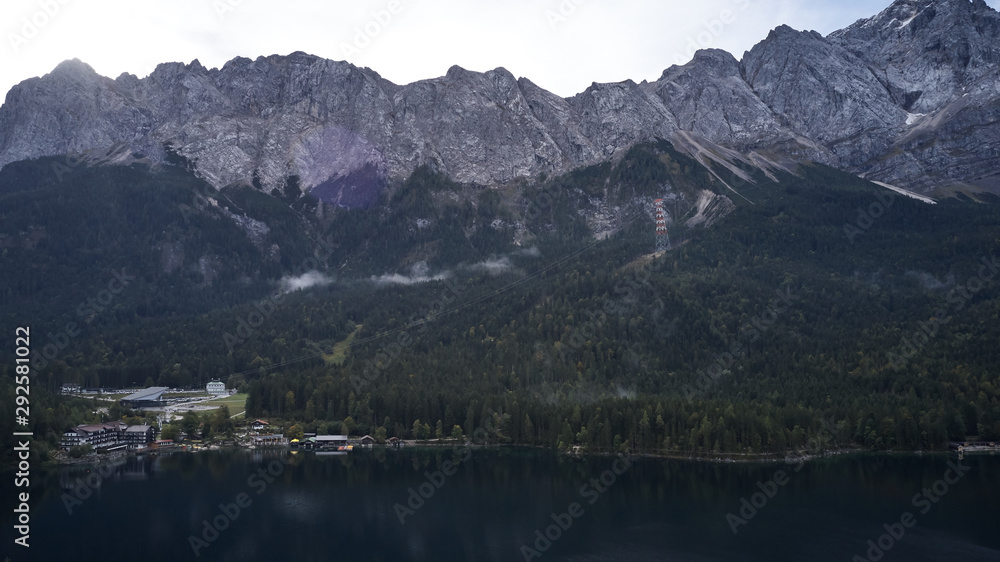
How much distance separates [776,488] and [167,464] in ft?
284

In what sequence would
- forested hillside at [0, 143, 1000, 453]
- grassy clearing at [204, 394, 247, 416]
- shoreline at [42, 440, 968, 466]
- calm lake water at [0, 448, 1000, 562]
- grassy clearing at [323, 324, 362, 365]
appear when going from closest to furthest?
1. calm lake water at [0, 448, 1000, 562]
2. shoreline at [42, 440, 968, 466]
3. forested hillside at [0, 143, 1000, 453]
4. grassy clearing at [204, 394, 247, 416]
5. grassy clearing at [323, 324, 362, 365]

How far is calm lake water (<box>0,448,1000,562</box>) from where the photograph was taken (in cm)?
7444

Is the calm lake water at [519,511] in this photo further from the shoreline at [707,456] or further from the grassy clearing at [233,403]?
the grassy clearing at [233,403]

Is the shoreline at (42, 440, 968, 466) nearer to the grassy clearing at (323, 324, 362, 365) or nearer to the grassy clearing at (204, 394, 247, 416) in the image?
the grassy clearing at (204, 394, 247, 416)

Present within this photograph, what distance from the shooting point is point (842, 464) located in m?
112

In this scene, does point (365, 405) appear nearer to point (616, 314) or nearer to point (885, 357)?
point (616, 314)

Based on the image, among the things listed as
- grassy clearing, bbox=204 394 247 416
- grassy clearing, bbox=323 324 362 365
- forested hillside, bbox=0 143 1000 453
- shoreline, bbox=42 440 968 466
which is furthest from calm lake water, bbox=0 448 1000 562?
grassy clearing, bbox=323 324 362 365

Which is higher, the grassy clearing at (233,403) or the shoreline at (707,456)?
the grassy clearing at (233,403)

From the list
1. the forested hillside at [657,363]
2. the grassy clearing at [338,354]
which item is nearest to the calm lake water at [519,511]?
the forested hillside at [657,363]

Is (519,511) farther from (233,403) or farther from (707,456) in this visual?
(233,403)

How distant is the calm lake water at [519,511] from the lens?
244 ft

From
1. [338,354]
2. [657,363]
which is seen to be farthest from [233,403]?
→ [657,363]

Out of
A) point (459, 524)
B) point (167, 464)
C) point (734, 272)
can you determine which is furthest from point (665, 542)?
point (734, 272)

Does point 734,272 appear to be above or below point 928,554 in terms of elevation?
above
